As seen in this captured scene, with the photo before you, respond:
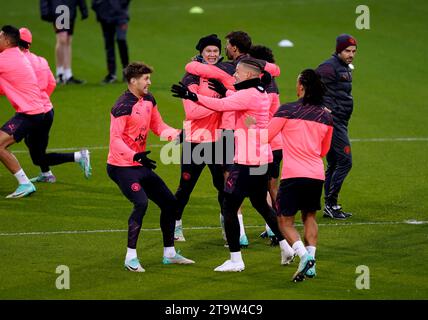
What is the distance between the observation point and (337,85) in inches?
602

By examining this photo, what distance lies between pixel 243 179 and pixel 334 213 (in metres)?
3.18

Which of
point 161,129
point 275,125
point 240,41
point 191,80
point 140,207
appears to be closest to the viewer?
→ point 275,125

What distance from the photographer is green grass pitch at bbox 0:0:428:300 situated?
12.2 metres

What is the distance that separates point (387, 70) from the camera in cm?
2634

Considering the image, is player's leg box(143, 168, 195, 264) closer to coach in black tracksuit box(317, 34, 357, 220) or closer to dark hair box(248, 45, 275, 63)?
dark hair box(248, 45, 275, 63)

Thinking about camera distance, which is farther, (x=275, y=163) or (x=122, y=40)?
(x=122, y=40)

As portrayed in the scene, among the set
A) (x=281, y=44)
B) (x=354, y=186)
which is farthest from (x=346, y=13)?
(x=354, y=186)

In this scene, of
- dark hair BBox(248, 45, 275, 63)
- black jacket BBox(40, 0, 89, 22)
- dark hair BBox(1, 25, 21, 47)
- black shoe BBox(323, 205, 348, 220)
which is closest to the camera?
dark hair BBox(248, 45, 275, 63)

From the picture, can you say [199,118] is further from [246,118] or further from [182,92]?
[182,92]

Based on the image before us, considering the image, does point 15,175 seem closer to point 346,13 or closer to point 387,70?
point 387,70

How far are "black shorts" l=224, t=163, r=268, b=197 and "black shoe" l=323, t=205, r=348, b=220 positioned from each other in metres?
2.94

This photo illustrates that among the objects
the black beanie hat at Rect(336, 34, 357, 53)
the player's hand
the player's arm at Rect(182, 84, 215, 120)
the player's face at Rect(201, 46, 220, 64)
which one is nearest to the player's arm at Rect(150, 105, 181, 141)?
the player's hand

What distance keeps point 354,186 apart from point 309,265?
17.5 feet

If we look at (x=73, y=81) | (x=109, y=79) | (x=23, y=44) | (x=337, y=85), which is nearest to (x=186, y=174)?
(x=337, y=85)
